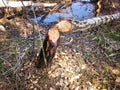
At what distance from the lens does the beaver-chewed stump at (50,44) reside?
353cm

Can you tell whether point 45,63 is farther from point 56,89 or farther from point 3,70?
point 3,70

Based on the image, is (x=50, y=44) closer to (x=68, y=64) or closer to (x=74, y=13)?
(x=68, y=64)

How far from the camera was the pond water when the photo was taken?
5934 mm

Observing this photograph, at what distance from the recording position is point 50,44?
3.53 m

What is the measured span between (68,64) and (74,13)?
8.22 feet

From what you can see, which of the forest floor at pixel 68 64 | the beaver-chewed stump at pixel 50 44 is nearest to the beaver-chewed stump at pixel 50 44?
the beaver-chewed stump at pixel 50 44

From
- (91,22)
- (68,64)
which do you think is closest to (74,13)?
(91,22)

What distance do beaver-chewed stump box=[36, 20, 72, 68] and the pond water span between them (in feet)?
6.50

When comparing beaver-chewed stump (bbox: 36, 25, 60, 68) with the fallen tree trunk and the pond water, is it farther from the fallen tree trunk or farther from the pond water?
the pond water

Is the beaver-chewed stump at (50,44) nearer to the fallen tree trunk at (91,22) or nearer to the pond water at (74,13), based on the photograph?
the fallen tree trunk at (91,22)

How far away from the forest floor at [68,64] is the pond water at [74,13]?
110 centimetres

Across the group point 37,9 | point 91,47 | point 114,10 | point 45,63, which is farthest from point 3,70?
point 114,10

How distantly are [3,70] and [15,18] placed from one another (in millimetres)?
2046

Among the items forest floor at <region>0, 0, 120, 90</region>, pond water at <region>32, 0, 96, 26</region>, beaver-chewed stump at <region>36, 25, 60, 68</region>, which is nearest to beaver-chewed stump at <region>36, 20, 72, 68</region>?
beaver-chewed stump at <region>36, 25, 60, 68</region>
